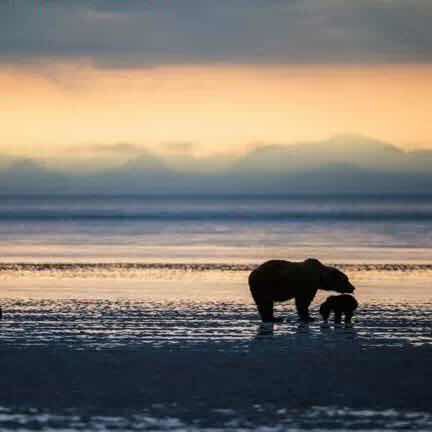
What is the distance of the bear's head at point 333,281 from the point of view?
78.9ft

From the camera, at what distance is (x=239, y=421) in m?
13.1

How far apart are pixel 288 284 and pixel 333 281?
1.37 meters

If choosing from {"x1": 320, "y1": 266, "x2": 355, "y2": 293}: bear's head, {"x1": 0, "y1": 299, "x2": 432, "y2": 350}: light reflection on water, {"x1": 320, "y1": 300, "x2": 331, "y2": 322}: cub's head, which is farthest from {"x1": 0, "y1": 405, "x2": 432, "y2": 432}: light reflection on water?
{"x1": 320, "y1": 266, "x2": 355, "y2": 293}: bear's head

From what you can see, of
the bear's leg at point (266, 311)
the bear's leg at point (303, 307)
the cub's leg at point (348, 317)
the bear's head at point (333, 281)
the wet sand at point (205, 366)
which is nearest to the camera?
the wet sand at point (205, 366)

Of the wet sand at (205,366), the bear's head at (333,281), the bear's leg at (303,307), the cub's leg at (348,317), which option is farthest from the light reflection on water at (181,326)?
the bear's head at (333,281)

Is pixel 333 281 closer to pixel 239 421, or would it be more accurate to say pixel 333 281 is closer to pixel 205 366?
pixel 205 366

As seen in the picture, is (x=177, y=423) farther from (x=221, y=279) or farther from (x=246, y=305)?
(x=221, y=279)

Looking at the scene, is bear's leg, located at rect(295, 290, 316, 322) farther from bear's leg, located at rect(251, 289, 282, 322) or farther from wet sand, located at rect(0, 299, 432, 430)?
bear's leg, located at rect(251, 289, 282, 322)

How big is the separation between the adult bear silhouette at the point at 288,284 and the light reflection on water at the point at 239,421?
862cm

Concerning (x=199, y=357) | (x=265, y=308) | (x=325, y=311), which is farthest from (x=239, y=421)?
(x=325, y=311)

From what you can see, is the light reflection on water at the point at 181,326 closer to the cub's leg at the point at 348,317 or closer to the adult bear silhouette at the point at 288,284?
the cub's leg at the point at 348,317

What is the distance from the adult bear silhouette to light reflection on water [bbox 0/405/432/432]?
8.62 m

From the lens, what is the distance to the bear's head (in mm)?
24047

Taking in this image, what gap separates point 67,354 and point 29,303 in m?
7.82
